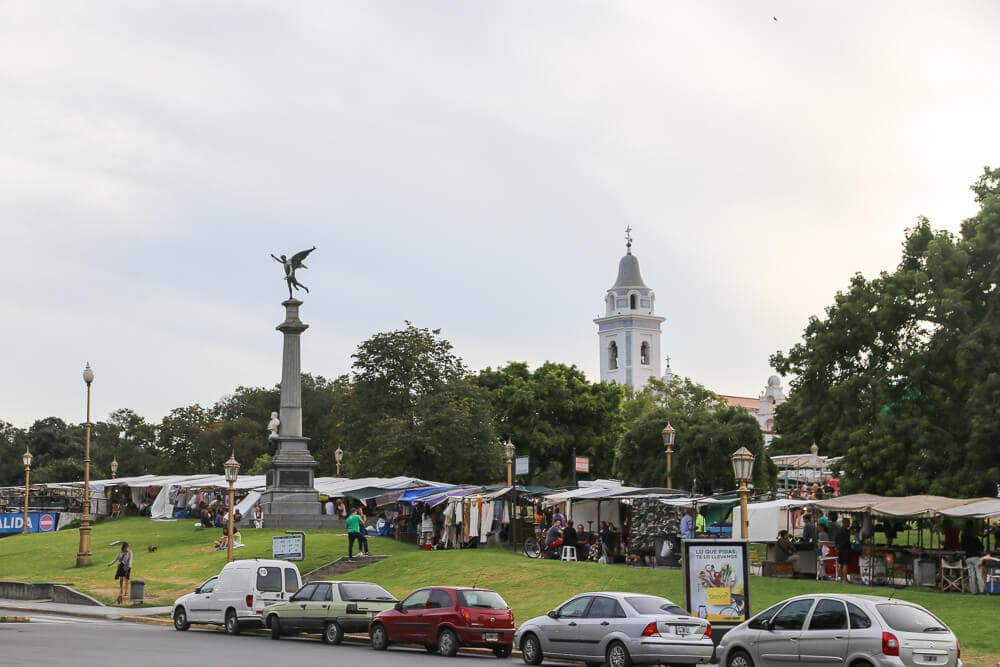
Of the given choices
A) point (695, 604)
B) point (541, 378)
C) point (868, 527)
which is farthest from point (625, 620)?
point (541, 378)

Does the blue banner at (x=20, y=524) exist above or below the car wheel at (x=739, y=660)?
above

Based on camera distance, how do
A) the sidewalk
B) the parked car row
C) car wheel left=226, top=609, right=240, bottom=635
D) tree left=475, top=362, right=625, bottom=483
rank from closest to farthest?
the parked car row → car wheel left=226, top=609, right=240, bottom=635 → the sidewalk → tree left=475, top=362, right=625, bottom=483

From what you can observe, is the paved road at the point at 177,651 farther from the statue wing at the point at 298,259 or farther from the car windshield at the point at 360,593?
the statue wing at the point at 298,259

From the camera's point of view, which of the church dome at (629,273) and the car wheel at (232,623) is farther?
the church dome at (629,273)

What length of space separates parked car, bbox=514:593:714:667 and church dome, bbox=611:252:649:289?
5533 inches

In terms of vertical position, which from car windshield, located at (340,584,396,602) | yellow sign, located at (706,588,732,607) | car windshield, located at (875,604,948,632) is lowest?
car windshield, located at (340,584,396,602)

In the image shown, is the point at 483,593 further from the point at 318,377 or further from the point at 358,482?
the point at 318,377

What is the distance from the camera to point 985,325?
37.3 meters

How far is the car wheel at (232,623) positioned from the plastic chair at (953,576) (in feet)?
55.0

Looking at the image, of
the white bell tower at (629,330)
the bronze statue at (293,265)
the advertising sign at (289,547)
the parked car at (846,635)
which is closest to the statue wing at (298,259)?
the bronze statue at (293,265)

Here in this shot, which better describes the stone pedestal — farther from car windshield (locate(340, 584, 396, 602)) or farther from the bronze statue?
car windshield (locate(340, 584, 396, 602))

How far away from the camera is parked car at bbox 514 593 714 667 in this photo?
20953mm

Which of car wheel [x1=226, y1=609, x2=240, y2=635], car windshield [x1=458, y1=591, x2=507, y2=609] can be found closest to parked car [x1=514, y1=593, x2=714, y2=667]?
car windshield [x1=458, y1=591, x2=507, y2=609]

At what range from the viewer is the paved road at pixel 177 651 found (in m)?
21.1
